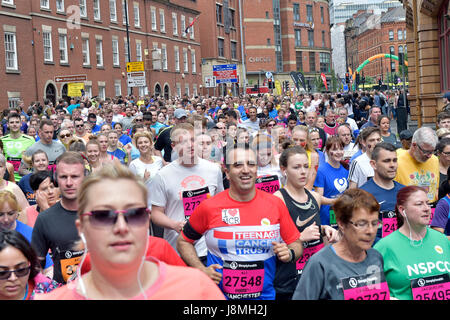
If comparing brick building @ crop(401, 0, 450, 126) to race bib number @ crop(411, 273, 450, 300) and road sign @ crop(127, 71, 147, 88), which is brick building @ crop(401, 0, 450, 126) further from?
race bib number @ crop(411, 273, 450, 300)

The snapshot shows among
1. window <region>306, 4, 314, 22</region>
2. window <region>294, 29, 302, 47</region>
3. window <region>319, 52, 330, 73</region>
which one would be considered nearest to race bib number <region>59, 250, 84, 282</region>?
window <region>294, 29, 302, 47</region>

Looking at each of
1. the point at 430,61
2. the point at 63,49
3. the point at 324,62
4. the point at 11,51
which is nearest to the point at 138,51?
the point at 63,49

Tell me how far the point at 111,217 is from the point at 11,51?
3368 centimetres

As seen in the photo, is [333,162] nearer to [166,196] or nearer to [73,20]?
[166,196]

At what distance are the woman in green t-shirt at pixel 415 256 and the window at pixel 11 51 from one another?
3166 centimetres

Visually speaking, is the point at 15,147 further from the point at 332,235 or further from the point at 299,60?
the point at 299,60

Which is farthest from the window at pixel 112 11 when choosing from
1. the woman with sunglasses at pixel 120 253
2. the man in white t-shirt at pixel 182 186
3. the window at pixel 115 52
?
the woman with sunglasses at pixel 120 253

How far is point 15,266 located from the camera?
12.0 feet

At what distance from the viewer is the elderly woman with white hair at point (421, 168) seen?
7.32 meters

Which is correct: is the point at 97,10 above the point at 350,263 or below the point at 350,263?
above

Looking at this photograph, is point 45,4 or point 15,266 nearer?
point 15,266

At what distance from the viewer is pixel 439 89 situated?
26.3 meters

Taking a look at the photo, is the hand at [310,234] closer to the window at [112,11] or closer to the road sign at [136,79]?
the road sign at [136,79]

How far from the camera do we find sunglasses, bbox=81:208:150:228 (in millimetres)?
2352
